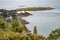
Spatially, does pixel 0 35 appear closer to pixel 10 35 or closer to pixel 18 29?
pixel 10 35

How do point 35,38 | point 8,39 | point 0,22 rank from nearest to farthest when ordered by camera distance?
1. point 8,39
2. point 35,38
3. point 0,22

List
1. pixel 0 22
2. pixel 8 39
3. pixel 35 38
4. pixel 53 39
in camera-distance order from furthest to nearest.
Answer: pixel 0 22 < pixel 53 39 < pixel 35 38 < pixel 8 39

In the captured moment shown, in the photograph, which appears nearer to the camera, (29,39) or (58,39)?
(29,39)

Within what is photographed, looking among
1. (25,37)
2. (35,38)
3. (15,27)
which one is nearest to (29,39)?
(25,37)

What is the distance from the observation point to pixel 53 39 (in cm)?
1282

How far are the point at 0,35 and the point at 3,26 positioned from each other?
2.82 meters

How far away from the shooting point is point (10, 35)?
10617 millimetres

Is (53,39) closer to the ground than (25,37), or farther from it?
closer to the ground

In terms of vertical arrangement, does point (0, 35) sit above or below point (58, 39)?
above

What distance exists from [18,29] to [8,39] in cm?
334

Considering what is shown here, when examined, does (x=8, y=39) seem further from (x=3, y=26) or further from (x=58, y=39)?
(x=58, y=39)

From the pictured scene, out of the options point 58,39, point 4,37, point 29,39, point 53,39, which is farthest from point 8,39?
point 58,39

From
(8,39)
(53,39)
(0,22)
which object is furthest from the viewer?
(0,22)

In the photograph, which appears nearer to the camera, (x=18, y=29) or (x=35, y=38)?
(x=35, y=38)
